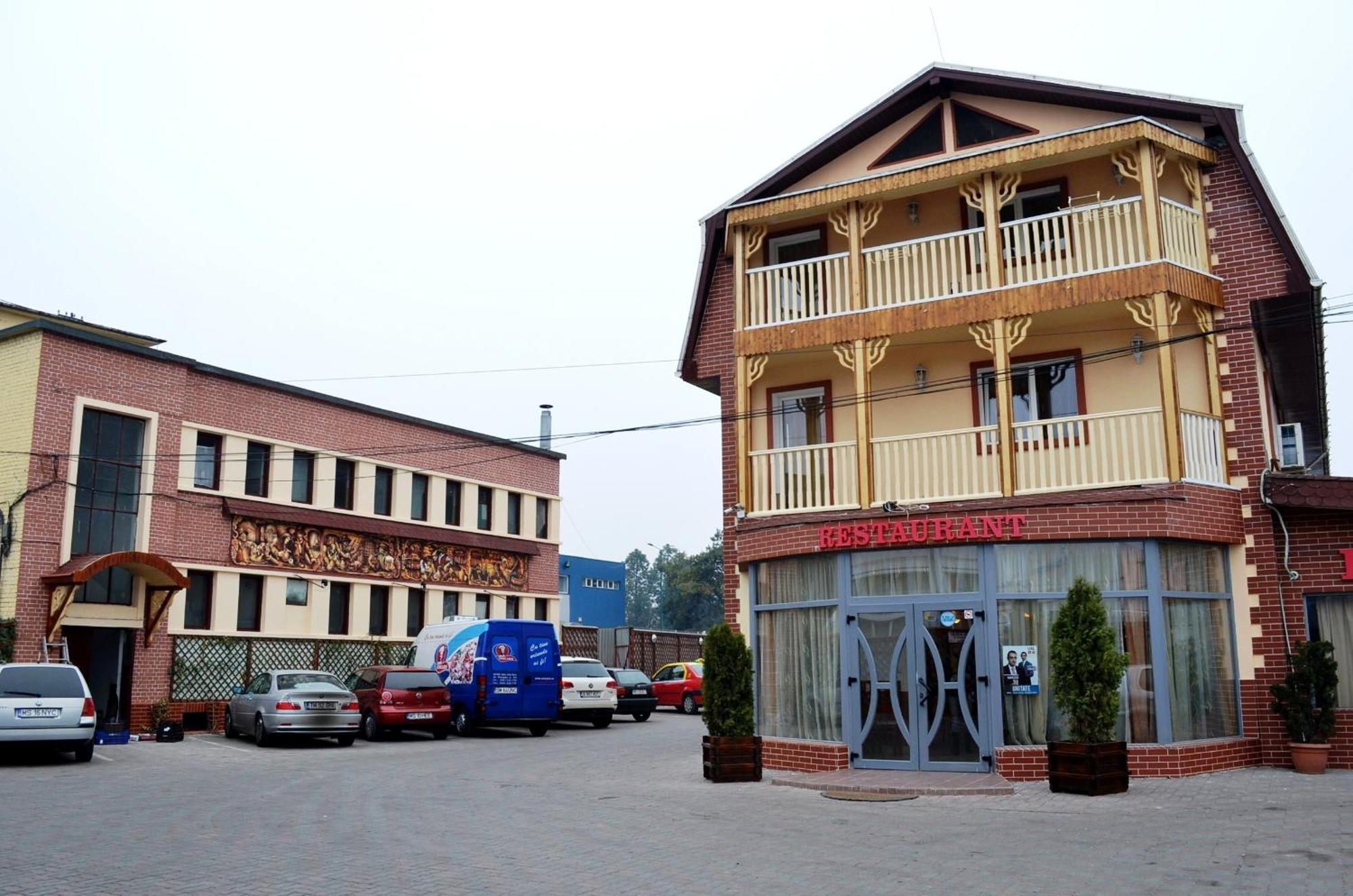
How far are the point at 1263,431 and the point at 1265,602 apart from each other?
2.36m

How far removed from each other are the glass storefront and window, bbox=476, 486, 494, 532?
18540 mm

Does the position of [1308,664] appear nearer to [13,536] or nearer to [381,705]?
[381,705]

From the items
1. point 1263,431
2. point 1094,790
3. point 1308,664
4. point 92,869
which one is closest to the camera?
point 92,869

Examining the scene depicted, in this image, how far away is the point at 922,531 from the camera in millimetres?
15766

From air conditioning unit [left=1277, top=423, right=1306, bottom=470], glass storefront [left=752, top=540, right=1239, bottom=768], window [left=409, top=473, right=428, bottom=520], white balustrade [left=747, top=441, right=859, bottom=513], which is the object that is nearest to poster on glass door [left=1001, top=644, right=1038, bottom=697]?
glass storefront [left=752, top=540, right=1239, bottom=768]

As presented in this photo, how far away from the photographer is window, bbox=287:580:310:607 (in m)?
27.5

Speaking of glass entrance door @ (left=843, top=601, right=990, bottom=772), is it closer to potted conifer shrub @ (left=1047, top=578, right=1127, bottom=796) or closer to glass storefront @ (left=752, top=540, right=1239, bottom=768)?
glass storefront @ (left=752, top=540, right=1239, bottom=768)

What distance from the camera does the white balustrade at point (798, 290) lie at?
1812cm

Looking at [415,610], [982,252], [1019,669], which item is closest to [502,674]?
[415,610]

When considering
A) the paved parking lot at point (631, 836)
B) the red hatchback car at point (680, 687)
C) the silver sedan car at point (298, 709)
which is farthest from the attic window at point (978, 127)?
the red hatchback car at point (680, 687)

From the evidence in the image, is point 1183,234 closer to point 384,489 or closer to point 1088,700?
point 1088,700

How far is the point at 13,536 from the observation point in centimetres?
2186

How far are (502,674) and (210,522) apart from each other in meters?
7.62

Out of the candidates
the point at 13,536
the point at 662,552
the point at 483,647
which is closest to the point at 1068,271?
the point at 483,647
